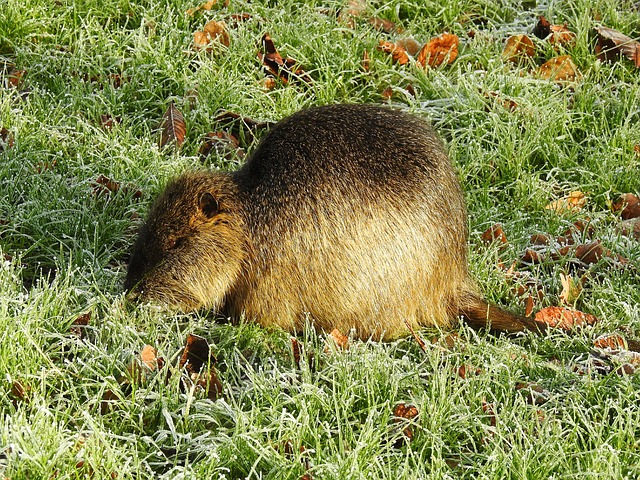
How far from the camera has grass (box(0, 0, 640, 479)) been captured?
3.34m

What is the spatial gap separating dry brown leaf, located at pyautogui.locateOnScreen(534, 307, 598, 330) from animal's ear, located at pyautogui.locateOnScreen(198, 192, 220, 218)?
1495mm

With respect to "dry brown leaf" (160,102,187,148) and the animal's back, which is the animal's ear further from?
"dry brown leaf" (160,102,187,148)

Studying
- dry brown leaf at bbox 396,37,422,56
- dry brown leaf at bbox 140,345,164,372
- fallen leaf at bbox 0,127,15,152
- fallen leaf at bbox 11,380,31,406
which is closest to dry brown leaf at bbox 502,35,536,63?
dry brown leaf at bbox 396,37,422,56

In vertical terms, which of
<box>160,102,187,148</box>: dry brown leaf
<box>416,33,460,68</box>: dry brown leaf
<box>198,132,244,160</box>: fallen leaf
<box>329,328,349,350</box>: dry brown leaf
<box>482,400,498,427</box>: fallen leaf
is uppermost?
<box>416,33,460,68</box>: dry brown leaf

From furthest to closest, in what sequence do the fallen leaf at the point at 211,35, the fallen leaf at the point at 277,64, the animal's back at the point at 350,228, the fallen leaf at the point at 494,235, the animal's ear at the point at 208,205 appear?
the fallen leaf at the point at 211,35, the fallen leaf at the point at 277,64, the fallen leaf at the point at 494,235, the animal's ear at the point at 208,205, the animal's back at the point at 350,228

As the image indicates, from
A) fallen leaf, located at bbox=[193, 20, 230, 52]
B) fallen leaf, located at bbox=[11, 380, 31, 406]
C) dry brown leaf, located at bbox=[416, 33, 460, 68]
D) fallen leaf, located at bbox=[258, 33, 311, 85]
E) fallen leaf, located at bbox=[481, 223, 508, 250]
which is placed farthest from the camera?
dry brown leaf, located at bbox=[416, 33, 460, 68]

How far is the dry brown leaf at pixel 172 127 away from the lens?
539 centimetres

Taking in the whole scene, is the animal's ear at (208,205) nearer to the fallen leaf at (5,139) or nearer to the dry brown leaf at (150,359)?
the dry brown leaf at (150,359)

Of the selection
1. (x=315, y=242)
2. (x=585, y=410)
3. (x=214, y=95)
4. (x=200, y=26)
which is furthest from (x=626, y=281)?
(x=200, y=26)

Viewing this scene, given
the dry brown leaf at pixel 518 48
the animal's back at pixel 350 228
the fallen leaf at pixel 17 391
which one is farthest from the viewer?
the dry brown leaf at pixel 518 48

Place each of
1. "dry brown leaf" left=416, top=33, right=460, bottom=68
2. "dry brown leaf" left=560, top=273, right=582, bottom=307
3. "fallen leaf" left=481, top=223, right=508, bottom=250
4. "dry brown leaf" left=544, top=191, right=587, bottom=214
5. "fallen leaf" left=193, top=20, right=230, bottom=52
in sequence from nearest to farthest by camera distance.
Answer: "dry brown leaf" left=560, top=273, right=582, bottom=307 < "fallen leaf" left=481, top=223, right=508, bottom=250 < "dry brown leaf" left=544, top=191, right=587, bottom=214 < "fallen leaf" left=193, top=20, right=230, bottom=52 < "dry brown leaf" left=416, top=33, right=460, bottom=68

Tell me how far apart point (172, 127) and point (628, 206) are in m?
2.52

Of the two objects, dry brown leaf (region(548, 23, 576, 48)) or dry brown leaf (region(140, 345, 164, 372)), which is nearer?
dry brown leaf (region(140, 345, 164, 372))


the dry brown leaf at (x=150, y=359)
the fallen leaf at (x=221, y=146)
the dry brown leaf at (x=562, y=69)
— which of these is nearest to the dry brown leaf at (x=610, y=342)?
the dry brown leaf at (x=150, y=359)
